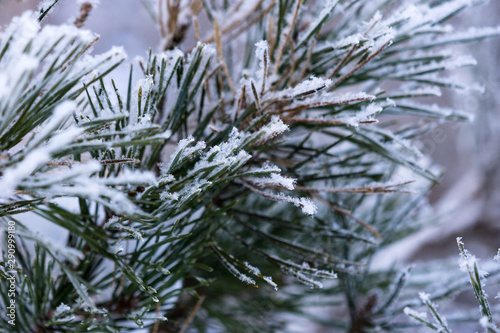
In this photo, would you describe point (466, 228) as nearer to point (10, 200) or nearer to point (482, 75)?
Answer: point (482, 75)

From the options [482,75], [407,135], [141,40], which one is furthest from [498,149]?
[141,40]

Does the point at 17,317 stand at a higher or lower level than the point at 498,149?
lower

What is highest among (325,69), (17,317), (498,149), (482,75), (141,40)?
(141,40)

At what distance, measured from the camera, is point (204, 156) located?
0.29 m

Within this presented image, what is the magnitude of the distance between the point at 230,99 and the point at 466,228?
0.98 m

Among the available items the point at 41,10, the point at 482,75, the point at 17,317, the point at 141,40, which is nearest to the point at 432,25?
the point at 41,10

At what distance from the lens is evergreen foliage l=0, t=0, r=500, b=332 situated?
226mm

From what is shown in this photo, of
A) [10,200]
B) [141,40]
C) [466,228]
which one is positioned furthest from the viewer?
[141,40]

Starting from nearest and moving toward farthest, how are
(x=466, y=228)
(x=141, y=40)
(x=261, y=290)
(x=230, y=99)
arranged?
(x=230, y=99) → (x=261, y=290) → (x=466, y=228) → (x=141, y=40)

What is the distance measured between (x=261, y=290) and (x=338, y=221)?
0.14m

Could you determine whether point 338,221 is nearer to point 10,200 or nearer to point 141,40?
point 10,200

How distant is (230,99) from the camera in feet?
1.17

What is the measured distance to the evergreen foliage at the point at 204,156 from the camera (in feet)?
0.74

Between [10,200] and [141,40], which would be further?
[141,40]
